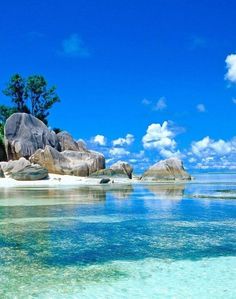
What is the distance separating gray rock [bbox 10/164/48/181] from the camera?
124 ft

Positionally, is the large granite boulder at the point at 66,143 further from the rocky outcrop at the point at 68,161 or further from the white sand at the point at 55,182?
the white sand at the point at 55,182

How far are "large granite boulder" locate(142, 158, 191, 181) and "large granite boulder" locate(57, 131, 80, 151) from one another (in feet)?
29.4

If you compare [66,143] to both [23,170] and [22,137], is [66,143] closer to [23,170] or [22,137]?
[22,137]

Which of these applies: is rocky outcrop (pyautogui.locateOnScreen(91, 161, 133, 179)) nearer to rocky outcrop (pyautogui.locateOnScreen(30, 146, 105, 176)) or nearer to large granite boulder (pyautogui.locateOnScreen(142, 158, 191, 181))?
rocky outcrop (pyautogui.locateOnScreen(30, 146, 105, 176))

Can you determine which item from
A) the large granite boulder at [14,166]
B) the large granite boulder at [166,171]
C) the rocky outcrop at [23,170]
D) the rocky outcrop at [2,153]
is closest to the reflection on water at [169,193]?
the rocky outcrop at [23,170]

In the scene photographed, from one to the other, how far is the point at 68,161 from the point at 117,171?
6244 mm

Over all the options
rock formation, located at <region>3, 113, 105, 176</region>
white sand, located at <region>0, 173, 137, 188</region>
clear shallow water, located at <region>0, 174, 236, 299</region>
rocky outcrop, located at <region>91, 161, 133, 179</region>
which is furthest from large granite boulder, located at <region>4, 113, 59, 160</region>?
clear shallow water, located at <region>0, 174, 236, 299</region>

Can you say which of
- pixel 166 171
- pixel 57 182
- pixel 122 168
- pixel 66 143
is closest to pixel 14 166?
pixel 57 182

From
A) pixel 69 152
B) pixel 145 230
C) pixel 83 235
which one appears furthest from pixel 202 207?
pixel 69 152

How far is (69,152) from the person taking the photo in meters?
44.2

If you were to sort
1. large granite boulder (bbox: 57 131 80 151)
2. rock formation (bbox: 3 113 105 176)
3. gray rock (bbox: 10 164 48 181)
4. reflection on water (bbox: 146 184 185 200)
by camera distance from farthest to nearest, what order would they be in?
1. large granite boulder (bbox: 57 131 80 151)
2. rock formation (bbox: 3 113 105 176)
3. gray rock (bbox: 10 164 48 181)
4. reflection on water (bbox: 146 184 185 200)

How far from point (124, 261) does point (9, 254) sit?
2.61 meters

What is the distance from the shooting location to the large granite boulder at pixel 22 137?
4319cm

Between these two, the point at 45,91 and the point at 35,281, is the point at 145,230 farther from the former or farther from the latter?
the point at 45,91
